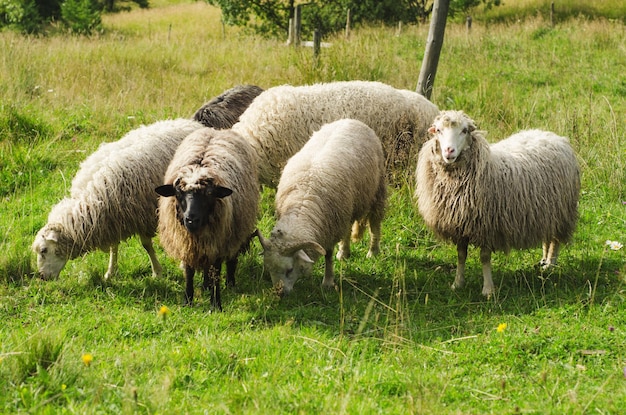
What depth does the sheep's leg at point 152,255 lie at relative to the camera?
21.0 feet

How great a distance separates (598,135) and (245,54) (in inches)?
297

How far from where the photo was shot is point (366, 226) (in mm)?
7484

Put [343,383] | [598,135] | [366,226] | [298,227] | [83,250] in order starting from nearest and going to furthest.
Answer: [343,383] < [298,227] < [83,250] < [366,226] < [598,135]

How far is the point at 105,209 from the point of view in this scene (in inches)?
238

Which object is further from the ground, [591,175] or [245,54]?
[245,54]

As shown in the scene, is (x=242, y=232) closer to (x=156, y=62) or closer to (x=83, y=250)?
(x=83, y=250)

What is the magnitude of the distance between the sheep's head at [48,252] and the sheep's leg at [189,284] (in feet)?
4.37

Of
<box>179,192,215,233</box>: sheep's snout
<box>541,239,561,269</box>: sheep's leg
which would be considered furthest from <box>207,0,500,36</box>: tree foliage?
<box>179,192,215,233</box>: sheep's snout

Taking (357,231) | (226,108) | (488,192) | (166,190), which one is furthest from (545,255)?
(226,108)

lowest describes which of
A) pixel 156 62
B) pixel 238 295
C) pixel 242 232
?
pixel 238 295

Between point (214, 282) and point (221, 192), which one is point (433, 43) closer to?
point (221, 192)

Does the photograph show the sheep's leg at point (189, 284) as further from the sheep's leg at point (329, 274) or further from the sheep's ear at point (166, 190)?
the sheep's leg at point (329, 274)

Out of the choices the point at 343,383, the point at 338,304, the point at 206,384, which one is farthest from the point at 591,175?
the point at 206,384

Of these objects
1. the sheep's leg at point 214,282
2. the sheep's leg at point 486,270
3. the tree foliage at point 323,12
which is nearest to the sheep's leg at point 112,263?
the sheep's leg at point 214,282
